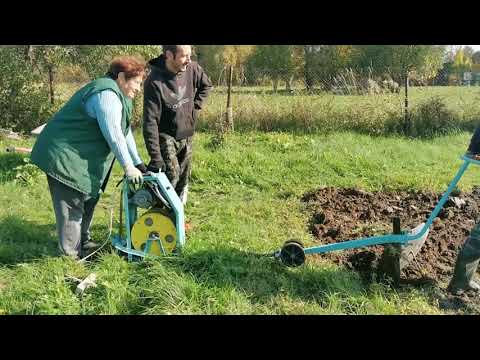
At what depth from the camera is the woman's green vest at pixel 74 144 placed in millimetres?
3824

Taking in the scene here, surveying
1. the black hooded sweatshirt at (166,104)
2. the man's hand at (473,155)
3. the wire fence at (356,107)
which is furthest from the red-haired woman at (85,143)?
the wire fence at (356,107)

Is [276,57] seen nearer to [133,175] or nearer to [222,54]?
[222,54]

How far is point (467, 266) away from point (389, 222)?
5.32 feet

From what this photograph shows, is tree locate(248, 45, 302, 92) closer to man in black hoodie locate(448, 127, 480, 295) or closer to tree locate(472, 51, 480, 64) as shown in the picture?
man in black hoodie locate(448, 127, 480, 295)

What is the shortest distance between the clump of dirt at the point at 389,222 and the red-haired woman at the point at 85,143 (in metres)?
2.22

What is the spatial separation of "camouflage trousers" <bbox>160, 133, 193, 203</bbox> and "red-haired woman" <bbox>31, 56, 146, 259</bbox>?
813 mm

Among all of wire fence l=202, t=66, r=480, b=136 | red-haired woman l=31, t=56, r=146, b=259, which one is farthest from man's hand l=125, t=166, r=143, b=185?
wire fence l=202, t=66, r=480, b=136

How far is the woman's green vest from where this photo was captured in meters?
3.82

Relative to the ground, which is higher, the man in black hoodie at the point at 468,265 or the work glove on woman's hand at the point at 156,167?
the work glove on woman's hand at the point at 156,167

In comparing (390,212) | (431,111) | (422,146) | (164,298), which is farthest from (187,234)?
(431,111)

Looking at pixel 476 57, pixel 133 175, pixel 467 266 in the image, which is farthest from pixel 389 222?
pixel 476 57

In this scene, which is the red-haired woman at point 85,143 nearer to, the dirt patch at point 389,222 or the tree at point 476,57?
the dirt patch at point 389,222

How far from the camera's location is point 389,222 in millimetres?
5359

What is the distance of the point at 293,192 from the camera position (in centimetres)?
647
